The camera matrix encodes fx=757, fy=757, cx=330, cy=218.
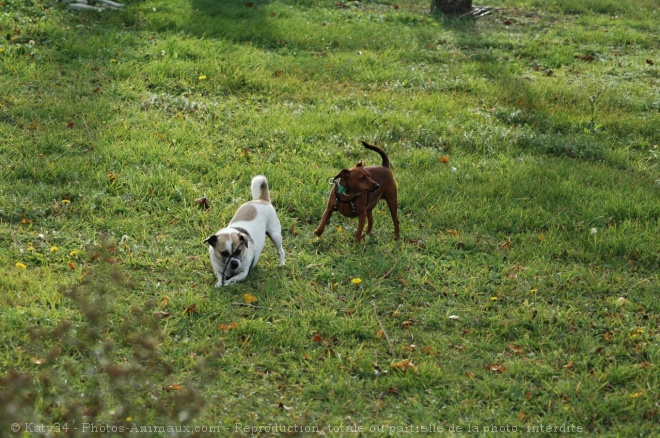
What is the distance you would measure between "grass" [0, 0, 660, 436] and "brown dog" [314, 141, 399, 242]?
278 mm

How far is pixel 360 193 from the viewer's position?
→ 19.1ft

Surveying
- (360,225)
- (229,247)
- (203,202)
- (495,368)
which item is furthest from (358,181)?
(495,368)

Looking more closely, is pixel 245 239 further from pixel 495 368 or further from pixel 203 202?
pixel 495 368

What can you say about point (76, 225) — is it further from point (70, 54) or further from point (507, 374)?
point (70, 54)

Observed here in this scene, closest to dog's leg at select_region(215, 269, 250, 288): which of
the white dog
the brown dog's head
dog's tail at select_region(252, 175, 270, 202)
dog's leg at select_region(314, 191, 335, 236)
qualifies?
the white dog

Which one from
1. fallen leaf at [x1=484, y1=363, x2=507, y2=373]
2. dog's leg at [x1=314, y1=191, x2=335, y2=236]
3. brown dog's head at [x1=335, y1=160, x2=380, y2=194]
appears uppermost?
brown dog's head at [x1=335, y1=160, x2=380, y2=194]

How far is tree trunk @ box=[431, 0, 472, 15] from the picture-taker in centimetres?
1290

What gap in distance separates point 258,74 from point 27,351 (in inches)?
227

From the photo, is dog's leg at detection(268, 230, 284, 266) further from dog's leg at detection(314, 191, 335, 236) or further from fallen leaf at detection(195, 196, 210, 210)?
fallen leaf at detection(195, 196, 210, 210)

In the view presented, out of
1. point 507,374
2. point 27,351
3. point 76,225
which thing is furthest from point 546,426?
Result: point 76,225

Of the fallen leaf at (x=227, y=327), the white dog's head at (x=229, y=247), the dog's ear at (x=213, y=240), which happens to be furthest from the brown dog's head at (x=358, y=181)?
the fallen leaf at (x=227, y=327)

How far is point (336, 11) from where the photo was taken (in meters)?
12.7

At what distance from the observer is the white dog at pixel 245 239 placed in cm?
530

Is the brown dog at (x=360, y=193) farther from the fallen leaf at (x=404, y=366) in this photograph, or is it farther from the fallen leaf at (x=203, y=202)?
the fallen leaf at (x=404, y=366)
